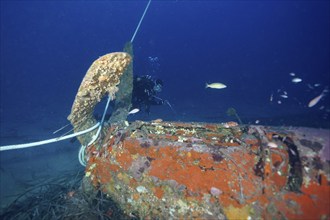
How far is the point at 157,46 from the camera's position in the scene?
13788 centimetres

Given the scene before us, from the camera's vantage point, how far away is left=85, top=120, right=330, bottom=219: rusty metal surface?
98.6 inches

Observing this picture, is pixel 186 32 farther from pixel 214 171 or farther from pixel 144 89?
pixel 214 171

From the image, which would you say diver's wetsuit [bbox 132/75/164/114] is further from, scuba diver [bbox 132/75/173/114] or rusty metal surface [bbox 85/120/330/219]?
rusty metal surface [bbox 85/120/330/219]

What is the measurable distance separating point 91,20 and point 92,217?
15370cm

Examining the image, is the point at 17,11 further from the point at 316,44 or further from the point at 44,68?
the point at 316,44

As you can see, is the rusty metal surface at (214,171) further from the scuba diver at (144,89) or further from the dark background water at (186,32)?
the dark background water at (186,32)

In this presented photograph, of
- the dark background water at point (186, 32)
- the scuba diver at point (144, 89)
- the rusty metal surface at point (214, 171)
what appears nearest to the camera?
the rusty metal surface at point (214, 171)

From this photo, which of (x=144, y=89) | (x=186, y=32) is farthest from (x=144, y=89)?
(x=186, y=32)

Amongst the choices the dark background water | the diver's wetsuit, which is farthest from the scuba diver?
the dark background water

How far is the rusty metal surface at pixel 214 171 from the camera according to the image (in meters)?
2.50

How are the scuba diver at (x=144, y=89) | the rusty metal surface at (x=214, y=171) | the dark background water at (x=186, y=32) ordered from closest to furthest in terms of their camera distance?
the rusty metal surface at (x=214, y=171) → the scuba diver at (x=144, y=89) → the dark background water at (x=186, y=32)

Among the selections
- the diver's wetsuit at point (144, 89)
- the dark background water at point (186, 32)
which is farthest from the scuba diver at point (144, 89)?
the dark background water at point (186, 32)

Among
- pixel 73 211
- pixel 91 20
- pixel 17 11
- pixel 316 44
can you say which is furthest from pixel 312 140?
pixel 316 44

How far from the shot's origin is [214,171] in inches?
113
